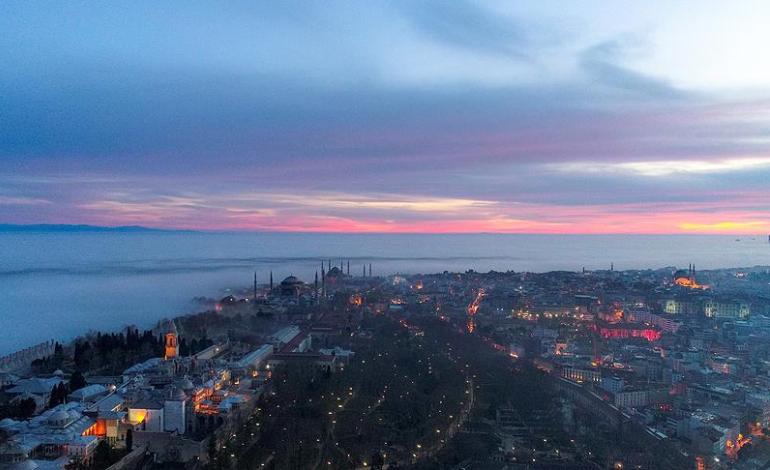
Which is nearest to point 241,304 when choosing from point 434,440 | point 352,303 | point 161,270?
point 352,303

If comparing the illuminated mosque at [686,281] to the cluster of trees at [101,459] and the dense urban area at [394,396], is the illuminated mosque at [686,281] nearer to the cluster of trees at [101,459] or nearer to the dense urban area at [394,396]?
the dense urban area at [394,396]

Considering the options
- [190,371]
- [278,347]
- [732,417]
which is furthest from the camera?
[278,347]

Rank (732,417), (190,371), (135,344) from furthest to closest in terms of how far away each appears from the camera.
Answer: (135,344), (190,371), (732,417)

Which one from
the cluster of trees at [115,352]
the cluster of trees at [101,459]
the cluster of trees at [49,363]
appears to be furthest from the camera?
the cluster of trees at [115,352]

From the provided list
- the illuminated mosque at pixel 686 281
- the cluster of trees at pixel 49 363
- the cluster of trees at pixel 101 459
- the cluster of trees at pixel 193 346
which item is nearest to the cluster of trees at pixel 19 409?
the cluster of trees at pixel 101 459

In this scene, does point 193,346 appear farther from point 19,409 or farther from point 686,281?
point 686,281

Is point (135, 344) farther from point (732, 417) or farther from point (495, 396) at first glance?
point (732, 417)

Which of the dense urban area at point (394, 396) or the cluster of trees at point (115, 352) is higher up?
the cluster of trees at point (115, 352)

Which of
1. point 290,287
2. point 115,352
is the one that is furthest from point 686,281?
point 115,352
